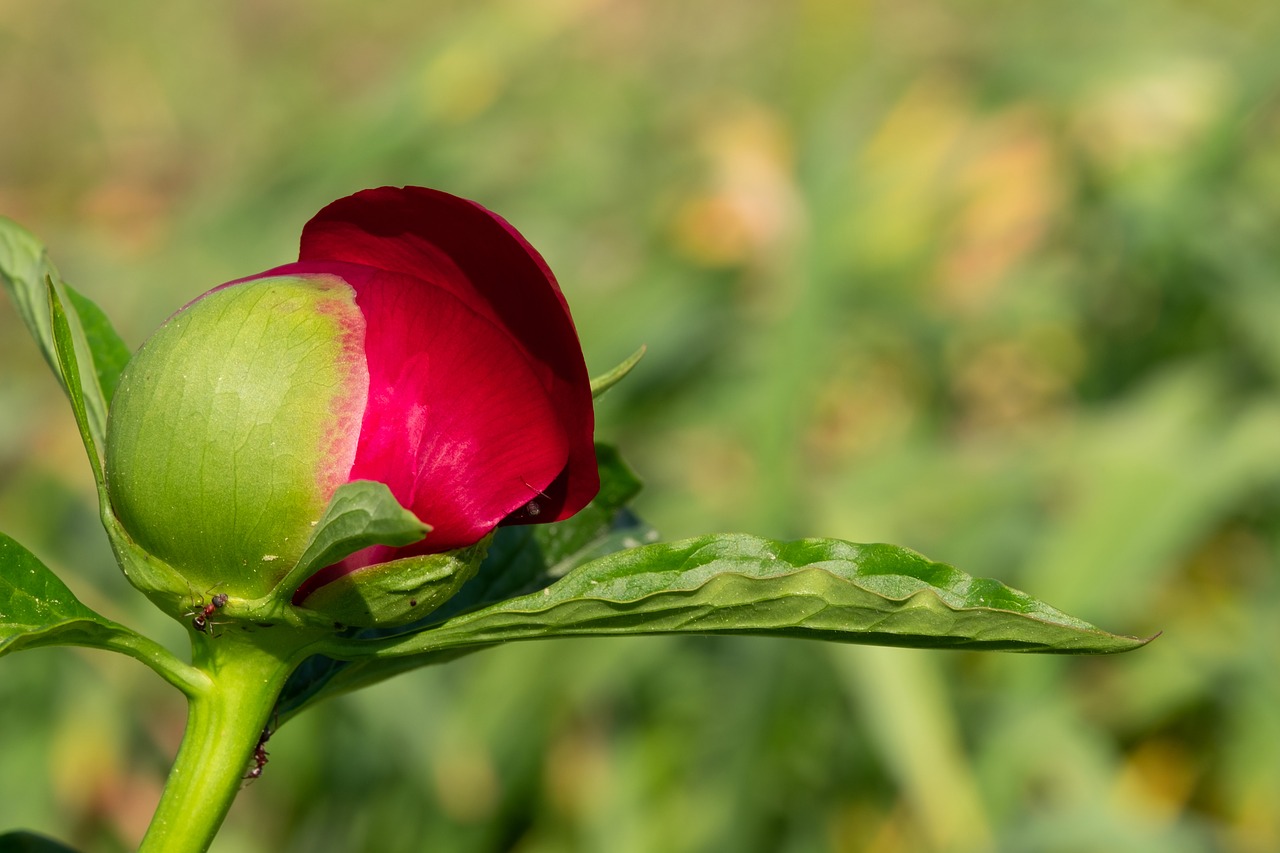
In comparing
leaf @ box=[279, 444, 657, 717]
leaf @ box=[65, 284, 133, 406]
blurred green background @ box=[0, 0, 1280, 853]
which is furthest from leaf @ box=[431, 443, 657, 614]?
blurred green background @ box=[0, 0, 1280, 853]

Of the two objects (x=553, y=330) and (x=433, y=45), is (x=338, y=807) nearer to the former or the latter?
(x=433, y=45)

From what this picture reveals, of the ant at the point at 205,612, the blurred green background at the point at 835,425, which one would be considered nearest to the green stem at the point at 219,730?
the ant at the point at 205,612

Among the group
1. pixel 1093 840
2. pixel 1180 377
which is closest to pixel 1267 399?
pixel 1180 377

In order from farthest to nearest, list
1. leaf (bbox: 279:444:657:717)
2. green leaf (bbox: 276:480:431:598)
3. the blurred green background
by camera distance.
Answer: the blurred green background → leaf (bbox: 279:444:657:717) → green leaf (bbox: 276:480:431:598)

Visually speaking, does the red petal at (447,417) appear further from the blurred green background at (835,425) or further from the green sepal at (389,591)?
the blurred green background at (835,425)

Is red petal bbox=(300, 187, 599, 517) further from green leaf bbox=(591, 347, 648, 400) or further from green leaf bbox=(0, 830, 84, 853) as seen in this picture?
green leaf bbox=(0, 830, 84, 853)

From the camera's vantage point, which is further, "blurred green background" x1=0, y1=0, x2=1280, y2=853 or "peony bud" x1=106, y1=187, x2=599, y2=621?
"blurred green background" x1=0, y1=0, x2=1280, y2=853
